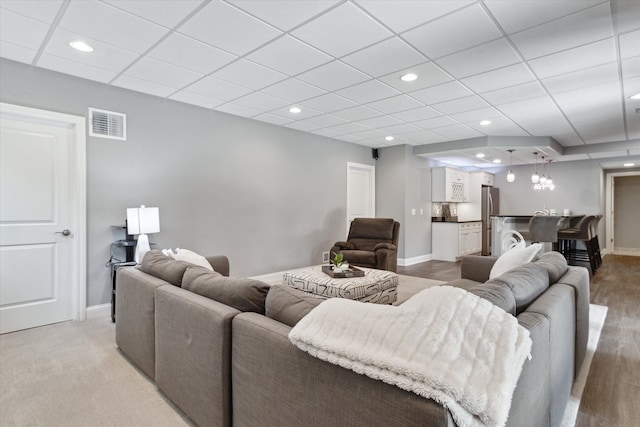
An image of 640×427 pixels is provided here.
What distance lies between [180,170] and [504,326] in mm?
4134

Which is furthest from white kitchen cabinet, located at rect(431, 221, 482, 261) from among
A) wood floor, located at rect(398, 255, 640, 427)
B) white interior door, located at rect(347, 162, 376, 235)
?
wood floor, located at rect(398, 255, 640, 427)

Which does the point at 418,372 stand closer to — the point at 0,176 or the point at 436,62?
the point at 436,62

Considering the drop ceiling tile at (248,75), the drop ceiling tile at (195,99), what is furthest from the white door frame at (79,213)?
the drop ceiling tile at (248,75)

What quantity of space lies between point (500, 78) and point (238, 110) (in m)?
3.22

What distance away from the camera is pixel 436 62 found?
3064mm

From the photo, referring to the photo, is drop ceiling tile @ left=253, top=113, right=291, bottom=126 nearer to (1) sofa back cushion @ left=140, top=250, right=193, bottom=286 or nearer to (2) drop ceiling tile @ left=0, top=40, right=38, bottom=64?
(2) drop ceiling tile @ left=0, top=40, right=38, bottom=64

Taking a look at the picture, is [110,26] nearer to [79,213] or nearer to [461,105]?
[79,213]

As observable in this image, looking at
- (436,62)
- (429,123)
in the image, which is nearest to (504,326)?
(436,62)

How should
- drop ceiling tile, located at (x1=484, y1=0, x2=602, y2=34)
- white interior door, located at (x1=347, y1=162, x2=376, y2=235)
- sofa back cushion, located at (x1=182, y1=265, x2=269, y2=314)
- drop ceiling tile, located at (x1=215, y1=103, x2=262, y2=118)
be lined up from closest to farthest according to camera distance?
1. sofa back cushion, located at (x1=182, y1=265, x2=269, y2=314)
2. drop ceiling tile, located at (x1=484, y1=0, x2=602, y2=34)
3. drop ceiling tile, located at (x1=215, y1=103, x2=262, y2=118)
4. white interior door, located at (x1=347, y1=162, x2=376, y2=235)

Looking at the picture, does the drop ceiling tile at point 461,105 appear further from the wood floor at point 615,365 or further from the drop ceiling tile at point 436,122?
the wood floor at point 615,365

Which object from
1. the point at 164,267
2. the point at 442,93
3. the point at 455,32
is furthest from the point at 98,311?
the point at 442,93

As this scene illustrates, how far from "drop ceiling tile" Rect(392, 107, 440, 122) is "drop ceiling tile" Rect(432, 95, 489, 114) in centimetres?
12

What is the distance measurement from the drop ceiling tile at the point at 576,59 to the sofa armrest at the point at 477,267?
1.87m

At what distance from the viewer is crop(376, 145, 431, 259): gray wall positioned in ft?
22.8
